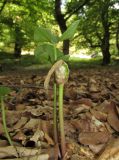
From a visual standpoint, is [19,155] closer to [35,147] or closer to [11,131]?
[35,147]

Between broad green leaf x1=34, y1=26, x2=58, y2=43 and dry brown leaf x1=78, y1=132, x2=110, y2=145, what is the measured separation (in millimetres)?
429

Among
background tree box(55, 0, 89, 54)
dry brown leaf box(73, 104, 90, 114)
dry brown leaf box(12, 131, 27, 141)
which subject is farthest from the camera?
background tree box(55, 0, 89, 54)

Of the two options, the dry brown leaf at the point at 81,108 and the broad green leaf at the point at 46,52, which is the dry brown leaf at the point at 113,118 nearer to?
the dry brown leaf at the point at 81,108

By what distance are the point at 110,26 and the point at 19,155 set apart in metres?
21.8

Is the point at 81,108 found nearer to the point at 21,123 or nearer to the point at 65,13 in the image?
the point at 21,123

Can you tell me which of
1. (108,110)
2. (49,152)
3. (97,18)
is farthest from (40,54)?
(97,18)

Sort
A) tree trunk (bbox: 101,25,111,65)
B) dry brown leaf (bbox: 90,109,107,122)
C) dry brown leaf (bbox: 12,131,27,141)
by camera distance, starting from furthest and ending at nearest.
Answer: tree trunk (bbox: 101,25,111,65) < dry brown leaf (bbox: 90,109,107,122) < dry brown leaf (bbox: 12,131,27,141)

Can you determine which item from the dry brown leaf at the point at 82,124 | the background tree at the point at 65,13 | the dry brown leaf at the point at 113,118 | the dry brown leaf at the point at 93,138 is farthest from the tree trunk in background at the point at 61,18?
the dry brown leaf at the point at 93,138

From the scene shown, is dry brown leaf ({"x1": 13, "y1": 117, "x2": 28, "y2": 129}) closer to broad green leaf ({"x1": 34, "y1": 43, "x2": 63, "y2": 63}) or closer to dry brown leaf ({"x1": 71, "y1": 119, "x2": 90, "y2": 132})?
dry brown leaf ({"x1": 71, "y1": 119, "x2": 90, "y2": 132})

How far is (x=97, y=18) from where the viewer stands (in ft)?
68.0

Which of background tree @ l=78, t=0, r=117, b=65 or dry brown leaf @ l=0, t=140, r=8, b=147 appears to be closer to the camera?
dry brown leaf @ l=0, t=140, r=8, b=147

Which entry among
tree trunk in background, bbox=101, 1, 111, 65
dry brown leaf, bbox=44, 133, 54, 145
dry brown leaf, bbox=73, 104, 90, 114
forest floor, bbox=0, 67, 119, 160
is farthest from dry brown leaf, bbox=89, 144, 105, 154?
tree trunk in background, bbox=101, 1, 111, 65

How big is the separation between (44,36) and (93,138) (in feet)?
1.57

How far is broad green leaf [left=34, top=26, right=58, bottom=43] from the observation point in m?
1.05
